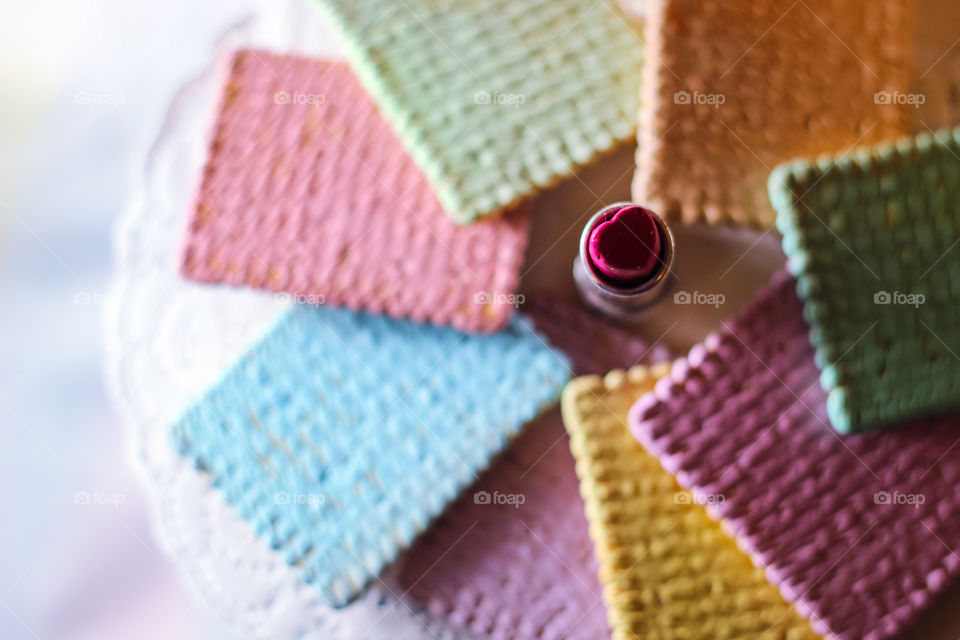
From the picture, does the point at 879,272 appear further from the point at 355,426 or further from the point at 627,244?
the point at 355,426

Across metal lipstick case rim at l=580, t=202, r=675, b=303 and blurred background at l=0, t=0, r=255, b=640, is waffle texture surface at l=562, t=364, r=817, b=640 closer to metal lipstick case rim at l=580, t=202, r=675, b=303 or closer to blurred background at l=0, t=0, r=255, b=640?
metal lipstick case rim at l=580, t=202, r=675, b=303

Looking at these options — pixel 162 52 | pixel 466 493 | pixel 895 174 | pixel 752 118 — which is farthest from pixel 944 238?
pixel 162 52

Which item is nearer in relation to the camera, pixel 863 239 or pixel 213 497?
pixel 863 239

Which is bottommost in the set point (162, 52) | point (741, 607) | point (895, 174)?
point (741, 607)

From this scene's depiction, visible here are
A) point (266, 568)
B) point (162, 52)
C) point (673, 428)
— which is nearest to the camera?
point (673, 428)

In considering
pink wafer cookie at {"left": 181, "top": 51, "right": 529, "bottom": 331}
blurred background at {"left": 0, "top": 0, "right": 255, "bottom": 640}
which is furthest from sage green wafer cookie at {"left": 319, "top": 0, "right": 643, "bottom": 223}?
blurred background at {"left": 0, "top": 0, "right": 255, "bottom": 640}

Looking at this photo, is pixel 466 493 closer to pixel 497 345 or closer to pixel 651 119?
pixel 497 345

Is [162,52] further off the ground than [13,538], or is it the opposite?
[162,52]

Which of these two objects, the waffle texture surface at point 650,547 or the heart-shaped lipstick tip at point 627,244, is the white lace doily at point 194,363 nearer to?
the waffle texture surface at point 650,547
